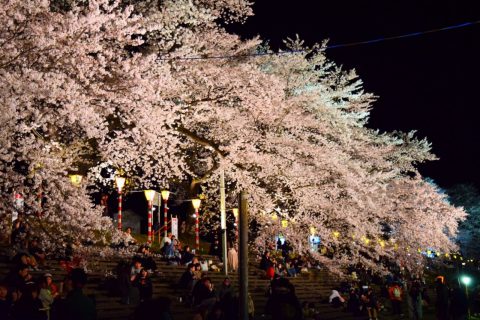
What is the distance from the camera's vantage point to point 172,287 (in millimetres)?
15438

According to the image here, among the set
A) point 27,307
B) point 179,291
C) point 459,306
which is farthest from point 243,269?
point 27,307

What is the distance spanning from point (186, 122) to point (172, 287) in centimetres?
515

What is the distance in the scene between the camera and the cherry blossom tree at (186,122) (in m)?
8.99

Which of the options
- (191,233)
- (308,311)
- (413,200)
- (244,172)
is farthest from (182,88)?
(191,233)

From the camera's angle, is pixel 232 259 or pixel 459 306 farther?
pixel 232 259

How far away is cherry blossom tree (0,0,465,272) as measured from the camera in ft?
29.5

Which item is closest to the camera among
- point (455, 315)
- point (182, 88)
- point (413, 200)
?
point (455, 315)

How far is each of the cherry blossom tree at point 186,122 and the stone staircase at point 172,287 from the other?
136cm

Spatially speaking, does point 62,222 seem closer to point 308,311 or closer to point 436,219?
point 308,311

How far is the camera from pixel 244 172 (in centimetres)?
1413

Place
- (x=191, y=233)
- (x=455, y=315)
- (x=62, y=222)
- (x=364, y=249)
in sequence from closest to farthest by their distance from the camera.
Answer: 1. (x=62, y=222)
2. (x=455, y=315)
3. (x=364, y=249)
4. (x=191, y=233)

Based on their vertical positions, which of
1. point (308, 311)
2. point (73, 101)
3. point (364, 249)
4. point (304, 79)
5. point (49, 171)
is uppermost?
point (304, 79)

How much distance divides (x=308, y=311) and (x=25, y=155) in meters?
10.2

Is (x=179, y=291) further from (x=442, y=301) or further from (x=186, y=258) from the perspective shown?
(x=442, y=301)
